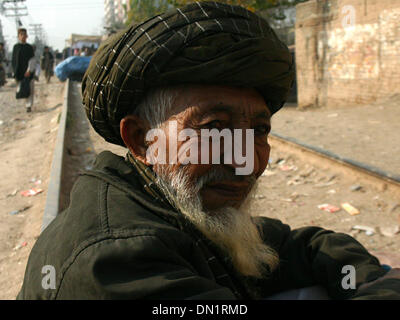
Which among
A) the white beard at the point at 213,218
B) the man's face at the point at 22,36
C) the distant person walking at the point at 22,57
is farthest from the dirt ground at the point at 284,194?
the man's face at the point at 22,36

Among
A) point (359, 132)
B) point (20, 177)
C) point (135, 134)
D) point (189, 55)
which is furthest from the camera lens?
point (359, 132)

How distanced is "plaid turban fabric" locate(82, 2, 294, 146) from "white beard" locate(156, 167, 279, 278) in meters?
0.36

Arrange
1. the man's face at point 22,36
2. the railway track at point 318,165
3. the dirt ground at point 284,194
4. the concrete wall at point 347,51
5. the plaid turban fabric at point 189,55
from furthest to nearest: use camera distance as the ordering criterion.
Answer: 1. the man's face at point 22,36
2. the concrete wall at point 347,51
3. the railway track at point 318,165
4. the dirt ground at point 284,194
5. the plaid turban fabric at point 189,55

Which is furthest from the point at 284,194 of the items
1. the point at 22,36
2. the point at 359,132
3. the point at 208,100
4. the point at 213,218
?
the point at 22,36

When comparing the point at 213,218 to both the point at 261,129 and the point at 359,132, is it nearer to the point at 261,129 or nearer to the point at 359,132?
the point at 261,129

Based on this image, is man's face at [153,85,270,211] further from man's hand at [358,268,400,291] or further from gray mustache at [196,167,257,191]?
man's hand at [358,268,400,291]

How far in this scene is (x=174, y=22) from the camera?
5.23ft

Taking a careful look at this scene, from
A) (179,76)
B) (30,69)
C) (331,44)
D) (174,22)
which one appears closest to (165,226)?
(179,76)

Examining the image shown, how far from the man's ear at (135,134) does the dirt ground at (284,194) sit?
0.70 meters

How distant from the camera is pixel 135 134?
1.72m

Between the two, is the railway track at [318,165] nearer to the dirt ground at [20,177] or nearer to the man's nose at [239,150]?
the dirt ground at [20,177]

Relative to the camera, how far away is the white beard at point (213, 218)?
62.9 inches

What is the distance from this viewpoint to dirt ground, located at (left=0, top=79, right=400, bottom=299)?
401 centimetres

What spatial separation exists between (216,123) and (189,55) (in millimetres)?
281
